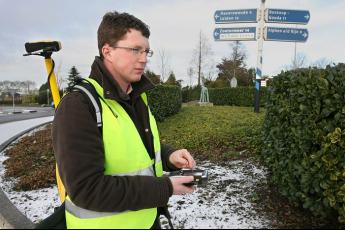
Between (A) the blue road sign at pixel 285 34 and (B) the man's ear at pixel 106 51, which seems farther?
(A) the blue road sign at pixel 285 34

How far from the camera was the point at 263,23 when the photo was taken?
551 inches

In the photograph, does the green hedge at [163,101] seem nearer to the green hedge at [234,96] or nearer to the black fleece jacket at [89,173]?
the green hedge at [234,96]

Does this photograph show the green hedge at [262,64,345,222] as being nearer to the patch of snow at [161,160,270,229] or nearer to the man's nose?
the patch of snow at [161,160,270,229]

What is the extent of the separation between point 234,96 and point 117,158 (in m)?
19.3

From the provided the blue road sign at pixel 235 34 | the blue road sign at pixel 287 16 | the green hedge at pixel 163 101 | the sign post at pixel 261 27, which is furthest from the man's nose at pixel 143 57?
the blue road sign at pixel 287 16

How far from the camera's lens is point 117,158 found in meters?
1.67

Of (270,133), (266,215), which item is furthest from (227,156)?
(266,215)

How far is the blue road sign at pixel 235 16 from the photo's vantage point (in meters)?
14.1

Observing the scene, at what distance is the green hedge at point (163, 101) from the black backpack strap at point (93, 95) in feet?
33.2

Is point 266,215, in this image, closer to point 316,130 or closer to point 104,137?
point 316,130

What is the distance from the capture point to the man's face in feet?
5.96

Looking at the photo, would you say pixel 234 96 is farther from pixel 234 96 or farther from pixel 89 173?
pixel 89 173

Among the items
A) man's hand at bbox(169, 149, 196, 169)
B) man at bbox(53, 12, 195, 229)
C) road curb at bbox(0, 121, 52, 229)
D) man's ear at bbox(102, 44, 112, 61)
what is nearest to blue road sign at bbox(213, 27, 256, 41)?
road curb at bbox(0, 121, 52, 229)

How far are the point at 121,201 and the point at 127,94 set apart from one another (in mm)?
594
